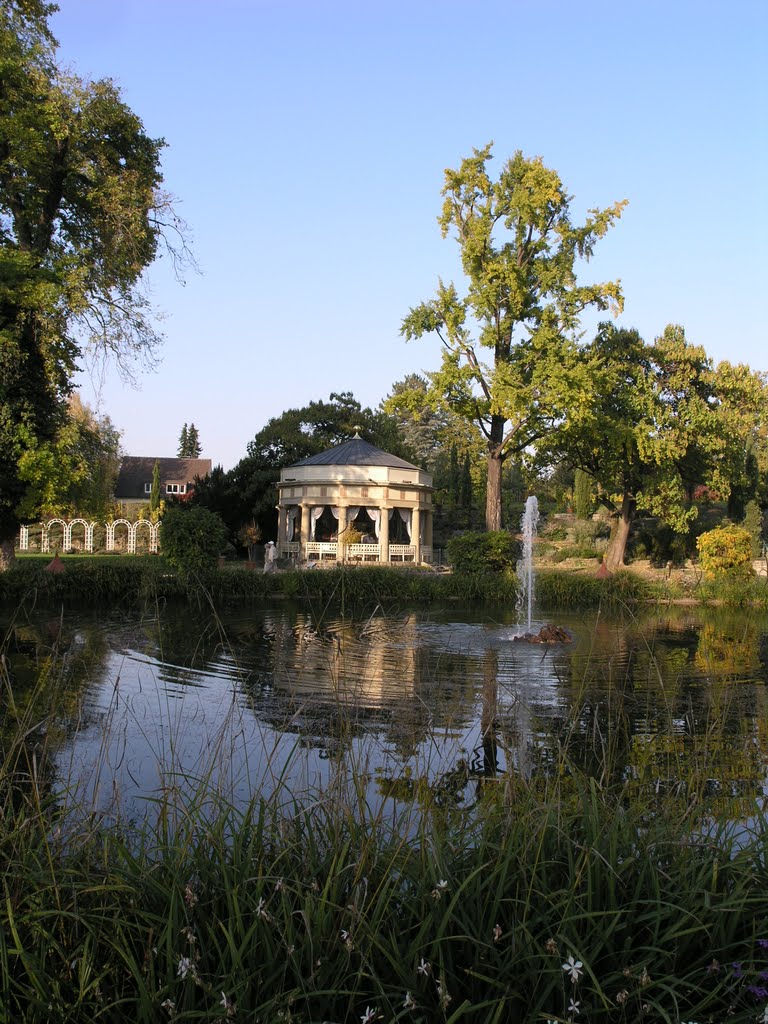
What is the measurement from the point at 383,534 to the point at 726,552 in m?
14.8

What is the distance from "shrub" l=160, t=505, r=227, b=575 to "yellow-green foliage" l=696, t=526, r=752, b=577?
13370 millimetres

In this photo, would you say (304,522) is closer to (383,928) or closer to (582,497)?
(582,497)

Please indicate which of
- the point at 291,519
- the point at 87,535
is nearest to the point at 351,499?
the point at 291,519

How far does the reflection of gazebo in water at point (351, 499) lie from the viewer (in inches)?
1357

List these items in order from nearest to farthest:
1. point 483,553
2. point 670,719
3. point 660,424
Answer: point 670,719
point 483,553
point 660,424

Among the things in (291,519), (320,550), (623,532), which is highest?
(291,519)

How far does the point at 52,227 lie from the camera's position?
23.4 metres

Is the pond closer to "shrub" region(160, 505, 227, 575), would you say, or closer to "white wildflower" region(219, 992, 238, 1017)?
"white wildflower" region(219, 992, 238, 1017)

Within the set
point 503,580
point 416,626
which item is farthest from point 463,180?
point 416,626

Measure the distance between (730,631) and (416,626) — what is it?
6.15 meters

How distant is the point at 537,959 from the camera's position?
273 centimetres

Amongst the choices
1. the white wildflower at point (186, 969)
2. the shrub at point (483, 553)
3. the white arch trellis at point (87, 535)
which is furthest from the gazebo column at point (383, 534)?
the white wildflower at point (186, 969)

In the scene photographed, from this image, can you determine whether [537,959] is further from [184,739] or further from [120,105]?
[120,105]

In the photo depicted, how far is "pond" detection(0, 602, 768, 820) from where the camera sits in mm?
4520
